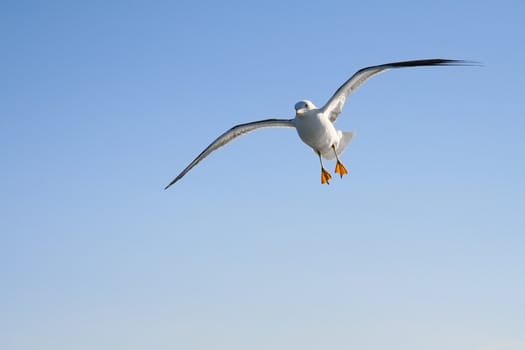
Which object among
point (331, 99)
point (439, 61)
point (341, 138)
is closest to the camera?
point (439, 61)

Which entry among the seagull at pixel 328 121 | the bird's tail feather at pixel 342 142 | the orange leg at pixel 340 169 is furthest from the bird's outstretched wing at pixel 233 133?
the orange leg at pixel 340 169

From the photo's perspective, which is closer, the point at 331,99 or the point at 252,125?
the point at 331,99

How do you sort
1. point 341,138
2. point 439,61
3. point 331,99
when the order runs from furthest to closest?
point 341,138, point 331,99, point 439,61

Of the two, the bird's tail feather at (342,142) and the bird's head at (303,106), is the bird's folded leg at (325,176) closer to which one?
the bird's tail feather at (342,142)

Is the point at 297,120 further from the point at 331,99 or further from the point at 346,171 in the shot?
the point at 346,171

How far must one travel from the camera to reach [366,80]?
91.9 ft

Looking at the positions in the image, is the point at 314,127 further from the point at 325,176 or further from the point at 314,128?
the point at 325,176

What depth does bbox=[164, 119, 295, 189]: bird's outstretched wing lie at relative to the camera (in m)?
29.5

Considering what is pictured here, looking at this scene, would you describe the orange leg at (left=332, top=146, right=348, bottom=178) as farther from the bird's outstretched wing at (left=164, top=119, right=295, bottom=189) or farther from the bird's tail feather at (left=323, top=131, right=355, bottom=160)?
the bird's outstretched wing at (left=164, top=119, right=295, bottom=189)

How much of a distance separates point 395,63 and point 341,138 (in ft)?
14.5

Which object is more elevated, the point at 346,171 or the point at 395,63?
the point at 395,63

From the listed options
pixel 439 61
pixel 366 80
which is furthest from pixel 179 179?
pixel 439 61

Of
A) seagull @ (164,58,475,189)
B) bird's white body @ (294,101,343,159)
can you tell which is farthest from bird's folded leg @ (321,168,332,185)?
bird's white body @ (294,101,343,159)

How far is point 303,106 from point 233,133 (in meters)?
3.73
